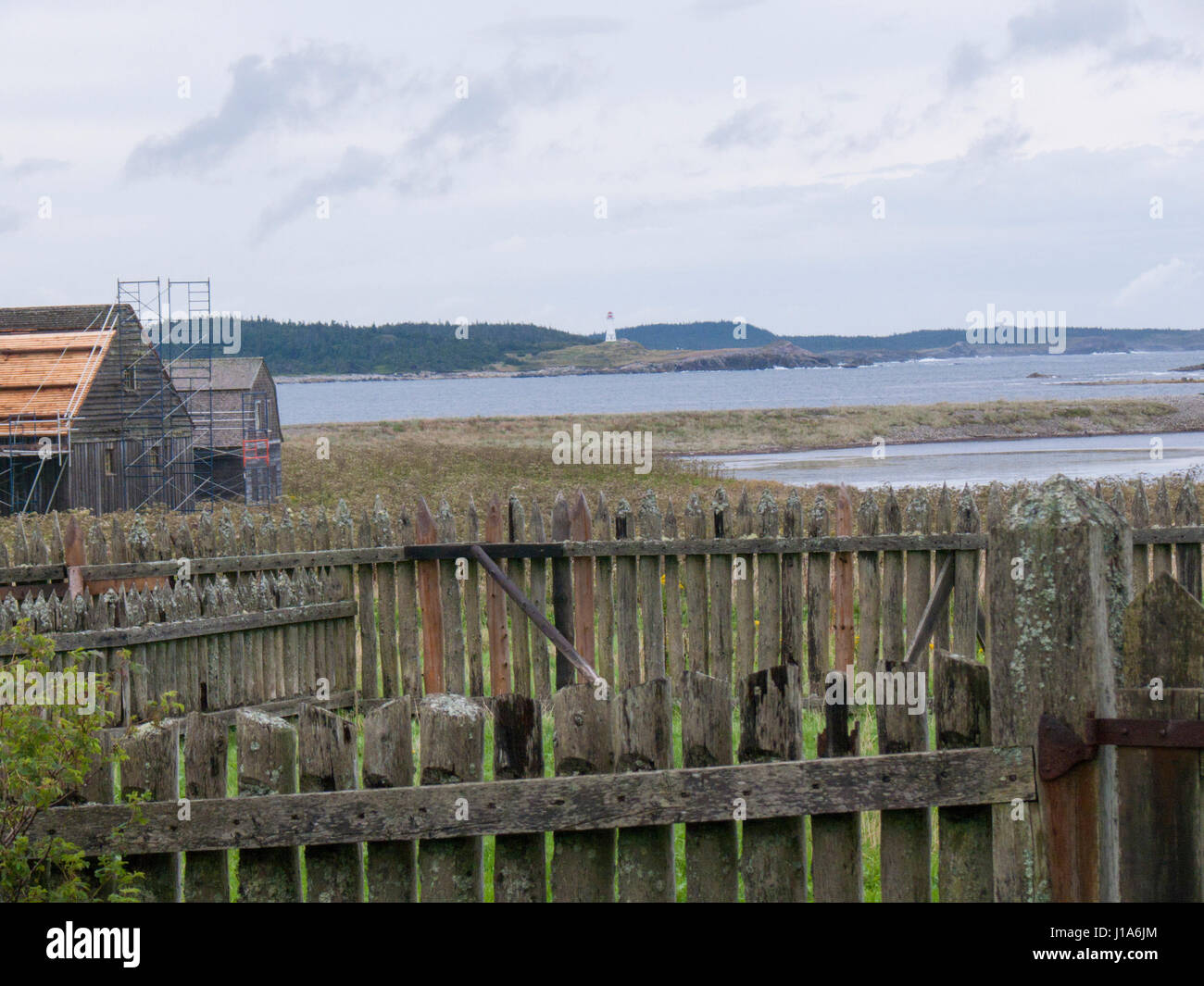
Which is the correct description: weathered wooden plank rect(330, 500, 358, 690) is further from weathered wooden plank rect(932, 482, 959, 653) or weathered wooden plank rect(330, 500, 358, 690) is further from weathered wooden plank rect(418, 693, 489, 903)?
weathered wooden plank rect(418, 693, 489, 903)

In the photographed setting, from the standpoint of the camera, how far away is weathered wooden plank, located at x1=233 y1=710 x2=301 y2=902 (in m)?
3.48

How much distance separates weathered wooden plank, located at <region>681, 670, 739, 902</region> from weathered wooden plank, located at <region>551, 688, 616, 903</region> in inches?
9.2

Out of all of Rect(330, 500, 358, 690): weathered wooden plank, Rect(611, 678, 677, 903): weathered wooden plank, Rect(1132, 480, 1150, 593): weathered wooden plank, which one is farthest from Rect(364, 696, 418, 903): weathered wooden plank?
Rect(1132, 480, 1150, 593): weathered wooden plank

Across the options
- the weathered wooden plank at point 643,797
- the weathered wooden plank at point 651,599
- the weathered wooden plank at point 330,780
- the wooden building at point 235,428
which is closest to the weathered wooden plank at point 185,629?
the weathered wooden plank at point 651,599

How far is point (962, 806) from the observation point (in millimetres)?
3340

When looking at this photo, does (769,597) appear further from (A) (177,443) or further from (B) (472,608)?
(A) (177,443)

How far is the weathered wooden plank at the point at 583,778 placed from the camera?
10.9 ft

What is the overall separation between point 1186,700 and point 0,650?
24.0ft

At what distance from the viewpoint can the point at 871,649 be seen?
8352mm

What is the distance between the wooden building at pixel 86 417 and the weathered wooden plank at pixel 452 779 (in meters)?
39.2

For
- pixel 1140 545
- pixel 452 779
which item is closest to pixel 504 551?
pixel 1140 545

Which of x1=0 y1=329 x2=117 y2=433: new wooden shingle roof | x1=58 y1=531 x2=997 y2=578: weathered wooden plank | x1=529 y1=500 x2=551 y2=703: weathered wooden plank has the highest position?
x1=0 y1=329 x2=117 y2=433: new wooden shingle roof

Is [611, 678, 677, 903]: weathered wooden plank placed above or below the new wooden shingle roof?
below
